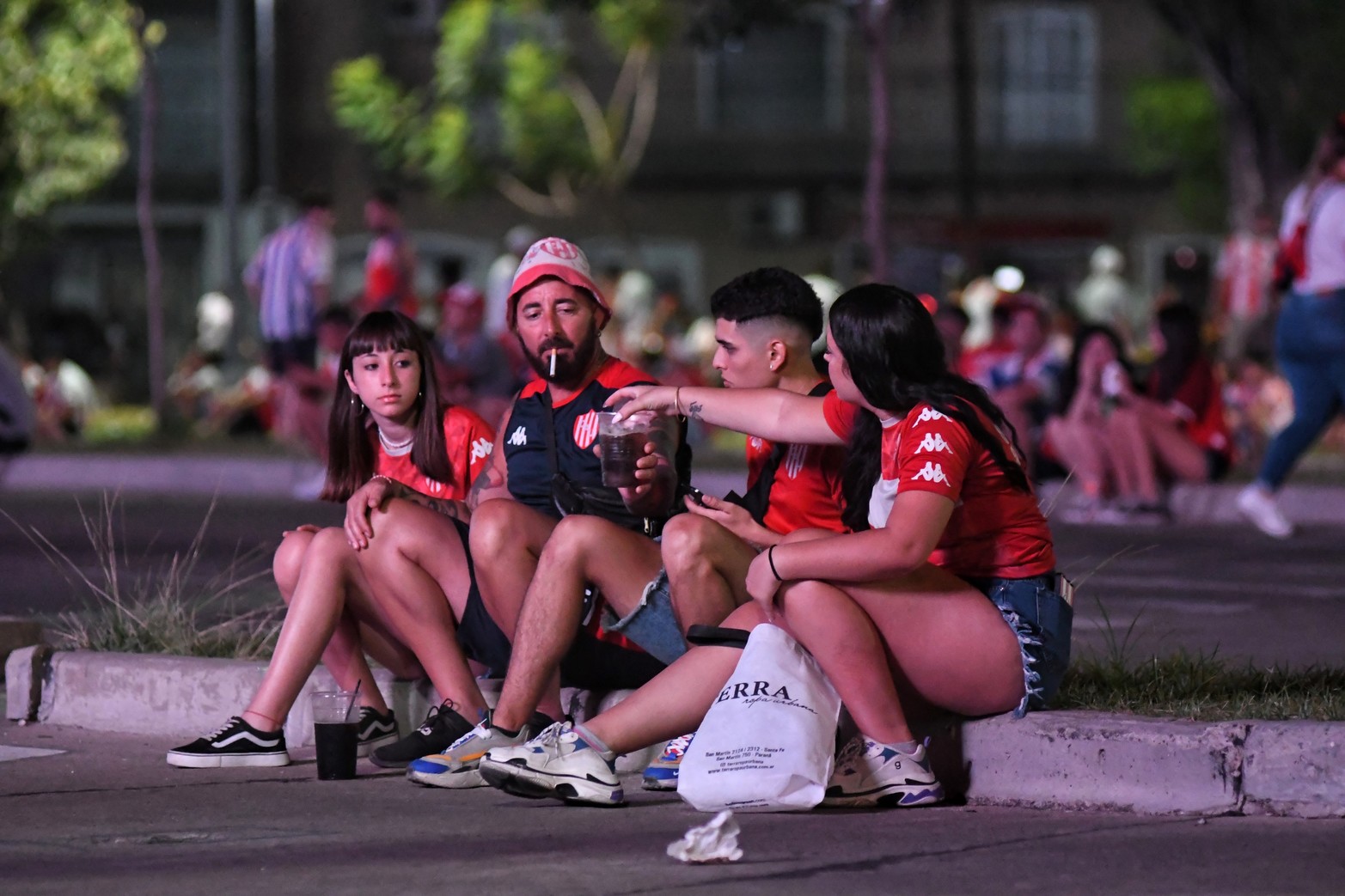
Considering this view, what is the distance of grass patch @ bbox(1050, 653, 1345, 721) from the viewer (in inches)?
207

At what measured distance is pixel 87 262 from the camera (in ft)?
117

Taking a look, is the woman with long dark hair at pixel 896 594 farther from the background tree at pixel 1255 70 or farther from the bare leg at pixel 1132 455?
the background tree at pixel 1255 70

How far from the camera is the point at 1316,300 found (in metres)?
10.7

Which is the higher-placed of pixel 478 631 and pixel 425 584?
pixel 425 584

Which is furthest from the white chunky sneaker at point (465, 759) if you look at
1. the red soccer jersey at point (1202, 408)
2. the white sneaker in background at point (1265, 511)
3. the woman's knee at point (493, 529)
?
the red soccer jersey at point (1202, 408)

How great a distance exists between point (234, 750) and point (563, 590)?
3.47 feet

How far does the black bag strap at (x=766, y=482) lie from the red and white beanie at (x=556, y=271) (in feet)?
2.27

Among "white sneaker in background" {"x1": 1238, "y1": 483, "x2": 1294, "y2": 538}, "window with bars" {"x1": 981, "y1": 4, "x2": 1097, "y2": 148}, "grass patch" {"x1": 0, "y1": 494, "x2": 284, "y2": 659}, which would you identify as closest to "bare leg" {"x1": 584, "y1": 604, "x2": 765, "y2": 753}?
"grass patch" {"x1": 0, "y1": 494, "x2": 284, "y2": 659}

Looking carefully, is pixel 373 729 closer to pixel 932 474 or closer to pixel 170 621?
pixel 170 621

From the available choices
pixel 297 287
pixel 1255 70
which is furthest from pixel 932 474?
pixel 1255 70

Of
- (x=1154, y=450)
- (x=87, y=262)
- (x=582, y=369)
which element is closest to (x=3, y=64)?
(x=87, y=262)

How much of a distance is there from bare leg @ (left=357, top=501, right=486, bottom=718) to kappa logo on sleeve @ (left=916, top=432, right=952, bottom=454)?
1.40 metres

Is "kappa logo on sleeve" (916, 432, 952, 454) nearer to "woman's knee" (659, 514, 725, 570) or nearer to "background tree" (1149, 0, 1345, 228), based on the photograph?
"woman's knee" (659, 514, 725, 570)

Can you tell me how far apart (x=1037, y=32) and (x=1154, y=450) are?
25873mm
